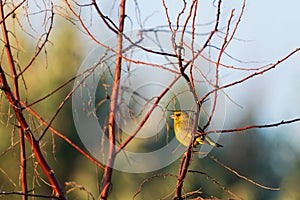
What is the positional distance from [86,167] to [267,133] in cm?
510

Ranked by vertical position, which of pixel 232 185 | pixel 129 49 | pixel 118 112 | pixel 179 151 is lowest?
pixel 232 185

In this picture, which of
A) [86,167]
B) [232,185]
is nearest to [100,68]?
[86,167]

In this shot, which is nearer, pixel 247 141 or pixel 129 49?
pixel 129 49

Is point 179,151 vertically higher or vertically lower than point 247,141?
higher

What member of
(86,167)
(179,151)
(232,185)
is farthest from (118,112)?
(232,185)

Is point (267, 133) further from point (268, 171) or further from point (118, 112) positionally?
point (118, 112)

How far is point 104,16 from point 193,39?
0.65ft

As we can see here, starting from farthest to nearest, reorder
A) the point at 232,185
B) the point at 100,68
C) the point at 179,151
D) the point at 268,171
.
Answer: the point at 268,171 < the point at 232,185 < the point at 179,151 < the point at 100,68

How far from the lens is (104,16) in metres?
1.39

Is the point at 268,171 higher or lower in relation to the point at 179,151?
lower

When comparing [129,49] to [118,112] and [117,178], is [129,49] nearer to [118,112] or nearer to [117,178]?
[118,112]

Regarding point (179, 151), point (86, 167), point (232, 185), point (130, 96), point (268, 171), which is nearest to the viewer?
point (130, 96)

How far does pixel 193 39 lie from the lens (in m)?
1.34

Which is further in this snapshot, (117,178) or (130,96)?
(117,178)
